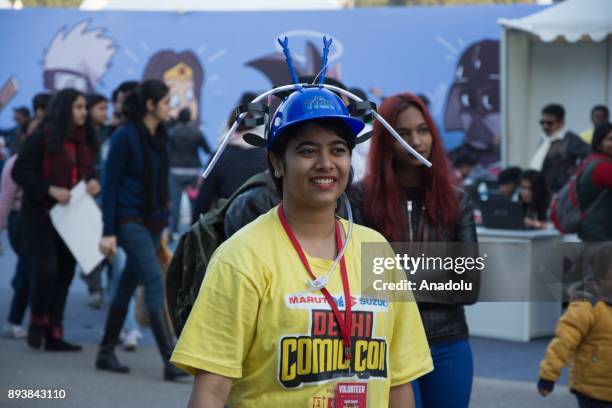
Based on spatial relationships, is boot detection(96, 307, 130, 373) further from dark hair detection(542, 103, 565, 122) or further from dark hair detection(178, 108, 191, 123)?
dark hair detection(178, 108, 191, 123)

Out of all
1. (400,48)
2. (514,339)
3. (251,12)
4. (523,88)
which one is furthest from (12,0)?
(514,339)

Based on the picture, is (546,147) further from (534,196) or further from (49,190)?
(49,190)

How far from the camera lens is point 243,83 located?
22.4 m

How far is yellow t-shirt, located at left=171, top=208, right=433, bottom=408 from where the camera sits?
280cm

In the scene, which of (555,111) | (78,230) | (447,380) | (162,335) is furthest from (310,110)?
(555,111)

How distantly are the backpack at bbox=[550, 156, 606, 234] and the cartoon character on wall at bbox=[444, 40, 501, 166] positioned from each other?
10491 millimetres

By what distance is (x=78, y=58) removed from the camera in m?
23.5

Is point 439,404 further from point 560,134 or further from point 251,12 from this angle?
point 251,12

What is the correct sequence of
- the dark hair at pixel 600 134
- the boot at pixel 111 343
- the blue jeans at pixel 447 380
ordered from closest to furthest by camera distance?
the blue jeans at pixel 447 380 < the boot at pixel 111 343 < the dark hair at pixel 600 134

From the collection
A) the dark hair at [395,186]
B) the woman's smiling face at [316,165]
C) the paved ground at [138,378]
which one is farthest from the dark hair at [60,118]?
the woman's smiling face at [316,165]

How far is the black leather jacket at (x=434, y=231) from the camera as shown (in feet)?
13.4

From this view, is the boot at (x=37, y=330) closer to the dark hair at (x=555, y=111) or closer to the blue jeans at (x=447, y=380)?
the blue jeans at (x=447, y=380)

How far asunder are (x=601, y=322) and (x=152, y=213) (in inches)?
142

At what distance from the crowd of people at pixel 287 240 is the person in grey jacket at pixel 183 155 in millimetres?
8007
